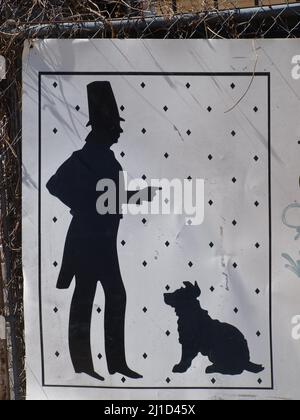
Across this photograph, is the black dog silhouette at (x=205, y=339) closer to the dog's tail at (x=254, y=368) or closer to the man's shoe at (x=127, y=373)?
the dog's tail at (x=254, y=368)

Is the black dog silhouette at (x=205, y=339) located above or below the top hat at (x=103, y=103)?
below

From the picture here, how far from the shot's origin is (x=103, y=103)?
3422 millimetres

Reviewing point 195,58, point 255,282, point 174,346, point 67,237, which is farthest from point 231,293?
point 195,58

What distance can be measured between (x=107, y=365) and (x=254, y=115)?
1588 mm

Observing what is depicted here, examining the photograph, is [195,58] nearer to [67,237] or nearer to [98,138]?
[98,138]

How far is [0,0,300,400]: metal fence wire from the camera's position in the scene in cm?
341

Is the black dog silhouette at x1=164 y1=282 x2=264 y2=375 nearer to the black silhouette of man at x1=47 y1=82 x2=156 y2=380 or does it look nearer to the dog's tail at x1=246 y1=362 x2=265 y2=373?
the dog's tail at x1=246 y1=362 x2=265 y2=373

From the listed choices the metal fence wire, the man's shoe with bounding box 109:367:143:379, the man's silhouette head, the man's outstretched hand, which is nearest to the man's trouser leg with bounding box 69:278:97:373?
the man's shoe with bounding box 109:367:143:379

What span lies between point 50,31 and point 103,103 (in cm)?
51

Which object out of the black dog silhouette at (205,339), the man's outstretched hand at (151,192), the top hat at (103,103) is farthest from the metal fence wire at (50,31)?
the black dog silhouette at (205,339)

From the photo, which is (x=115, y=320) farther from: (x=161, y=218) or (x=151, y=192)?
(x=151, y=192)

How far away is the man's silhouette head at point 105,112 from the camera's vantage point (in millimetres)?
3416

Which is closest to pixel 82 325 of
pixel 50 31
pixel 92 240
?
pixel 92 240

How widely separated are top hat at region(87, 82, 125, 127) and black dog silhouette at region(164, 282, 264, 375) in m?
1.00
